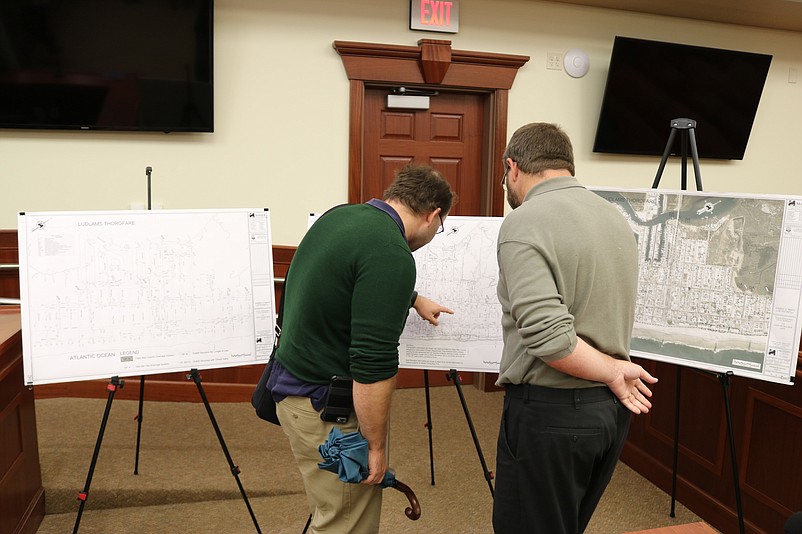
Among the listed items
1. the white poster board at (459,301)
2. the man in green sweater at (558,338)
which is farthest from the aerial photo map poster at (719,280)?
the man in green sweater at (558,338)

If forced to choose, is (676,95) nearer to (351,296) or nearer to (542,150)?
(542,150)

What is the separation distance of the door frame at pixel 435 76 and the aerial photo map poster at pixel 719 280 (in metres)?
1.65

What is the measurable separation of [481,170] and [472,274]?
5.80ft

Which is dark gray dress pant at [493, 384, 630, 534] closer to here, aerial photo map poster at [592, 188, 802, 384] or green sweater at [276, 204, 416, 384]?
green sweater at [276, 204, 416, 384]

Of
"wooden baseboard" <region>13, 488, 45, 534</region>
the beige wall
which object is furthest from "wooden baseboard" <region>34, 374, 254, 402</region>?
"wooden baseboard" <region>13, 488, 45, 534</region>

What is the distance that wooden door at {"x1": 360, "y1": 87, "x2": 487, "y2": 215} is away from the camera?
3855 millimetres

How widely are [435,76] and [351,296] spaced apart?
2568 mm

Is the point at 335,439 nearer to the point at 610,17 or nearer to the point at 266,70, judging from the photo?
the point at 266,70

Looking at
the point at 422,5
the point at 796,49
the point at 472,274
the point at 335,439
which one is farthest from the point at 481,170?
the point at 335,439

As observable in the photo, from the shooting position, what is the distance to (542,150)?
1.58 meters

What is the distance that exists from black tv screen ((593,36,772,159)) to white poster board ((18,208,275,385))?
2.65 meters

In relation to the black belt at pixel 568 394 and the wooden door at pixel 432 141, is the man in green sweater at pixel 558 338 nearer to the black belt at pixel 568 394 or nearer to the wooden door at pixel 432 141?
the black belt at pixel 568 394

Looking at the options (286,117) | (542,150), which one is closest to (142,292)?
(542,150)

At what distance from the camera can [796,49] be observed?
4477mm
